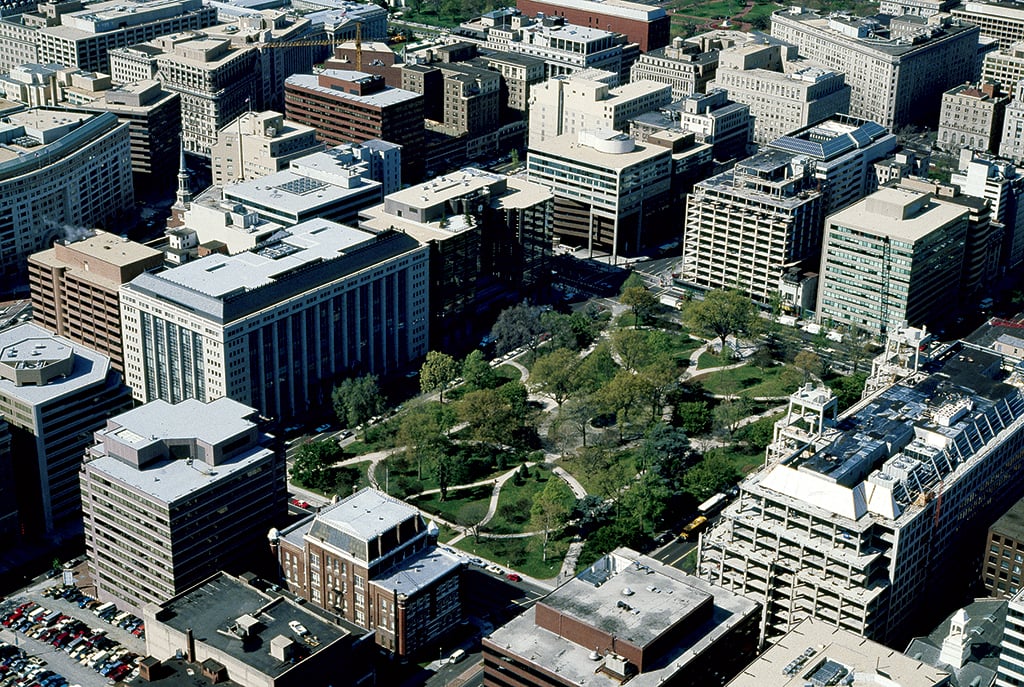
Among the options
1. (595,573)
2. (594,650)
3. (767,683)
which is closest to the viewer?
(767,683)

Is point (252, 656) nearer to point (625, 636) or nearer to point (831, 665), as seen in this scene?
point (625, 636)

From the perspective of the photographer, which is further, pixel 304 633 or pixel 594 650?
pixel 304 633

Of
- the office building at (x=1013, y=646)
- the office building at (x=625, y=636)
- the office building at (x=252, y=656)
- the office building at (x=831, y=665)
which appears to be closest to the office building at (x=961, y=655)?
the office building at (x=1013, y=646)

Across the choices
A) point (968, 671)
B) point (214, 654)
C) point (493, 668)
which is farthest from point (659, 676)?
point (214, 654)

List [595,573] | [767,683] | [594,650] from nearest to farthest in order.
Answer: [767,683] < [594,650] < [595,573]

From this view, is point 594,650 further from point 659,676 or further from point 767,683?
point 767,683
